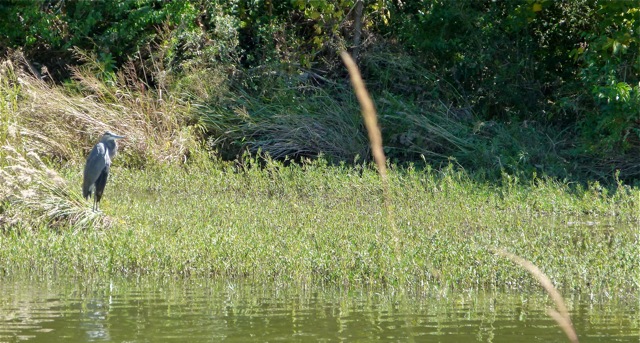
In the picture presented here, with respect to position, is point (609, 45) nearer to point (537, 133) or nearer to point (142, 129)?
point (537, 133)

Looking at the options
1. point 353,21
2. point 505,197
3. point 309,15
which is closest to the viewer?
point 505,197

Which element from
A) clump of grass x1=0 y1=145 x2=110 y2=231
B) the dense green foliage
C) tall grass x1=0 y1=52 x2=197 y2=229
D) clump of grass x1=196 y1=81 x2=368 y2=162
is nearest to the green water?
clump of grass x1=0 y1=145 x2=110 y2=231

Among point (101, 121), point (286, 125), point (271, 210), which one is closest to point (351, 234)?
point (271, 210)

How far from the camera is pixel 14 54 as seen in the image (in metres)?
15.8

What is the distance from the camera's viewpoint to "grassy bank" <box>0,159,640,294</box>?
7527 mm

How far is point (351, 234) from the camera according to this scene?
345 inches

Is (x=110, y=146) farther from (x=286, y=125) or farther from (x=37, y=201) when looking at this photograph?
(x=286, y=125)

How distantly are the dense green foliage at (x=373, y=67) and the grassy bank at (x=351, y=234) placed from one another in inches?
59.7

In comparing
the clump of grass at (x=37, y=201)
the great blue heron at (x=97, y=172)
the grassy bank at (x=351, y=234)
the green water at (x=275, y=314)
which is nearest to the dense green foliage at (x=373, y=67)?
the grassy bank at (x=351, y=234)

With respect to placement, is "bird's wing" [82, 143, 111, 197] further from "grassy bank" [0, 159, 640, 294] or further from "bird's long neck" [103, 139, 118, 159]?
"grassy bank" [0, 159, 640, 294]

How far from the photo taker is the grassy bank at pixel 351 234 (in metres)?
7.53

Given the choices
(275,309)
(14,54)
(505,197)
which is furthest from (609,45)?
(14,54)

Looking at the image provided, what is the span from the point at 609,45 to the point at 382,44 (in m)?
4.52

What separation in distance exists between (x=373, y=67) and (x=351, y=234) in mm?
7665
